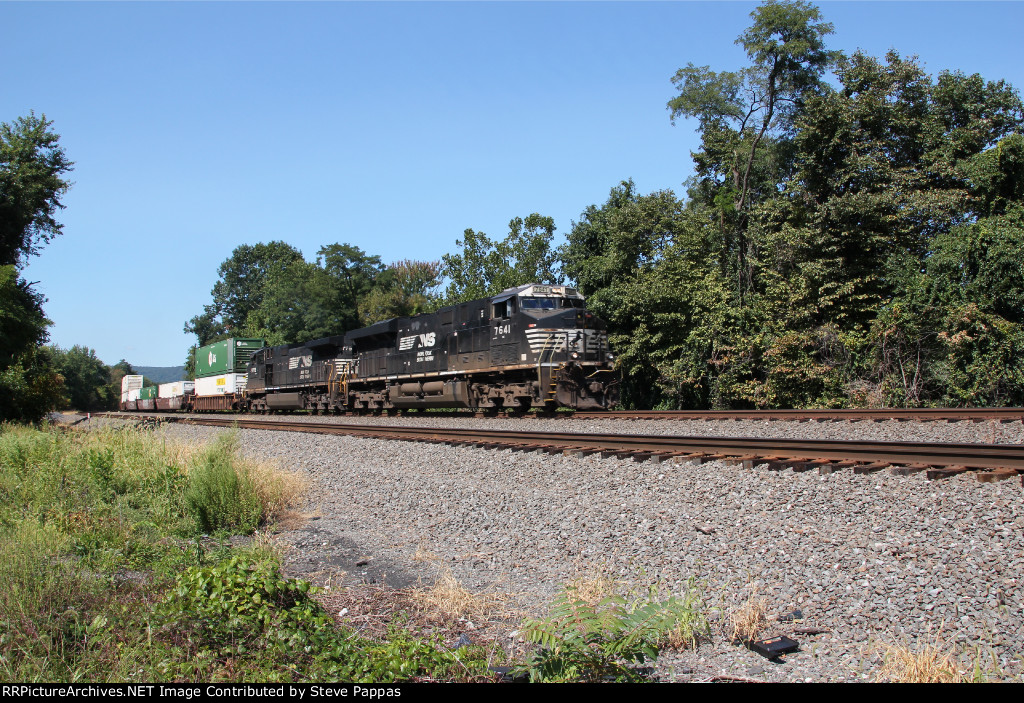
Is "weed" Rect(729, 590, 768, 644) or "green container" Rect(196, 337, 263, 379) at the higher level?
"green container" Rect(196, 337, 263, 379)

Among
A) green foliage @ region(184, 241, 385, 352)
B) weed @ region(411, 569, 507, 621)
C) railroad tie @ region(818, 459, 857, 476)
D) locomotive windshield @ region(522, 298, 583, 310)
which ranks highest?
green foliage @ region(184, 241, 385, 352)

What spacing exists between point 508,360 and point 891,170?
45.4 feet

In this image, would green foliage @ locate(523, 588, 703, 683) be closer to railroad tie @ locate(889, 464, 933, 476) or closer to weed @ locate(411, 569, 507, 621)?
weed @ locate(411, 569, 507, 621)

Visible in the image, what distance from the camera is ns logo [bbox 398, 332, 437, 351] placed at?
2316 cm

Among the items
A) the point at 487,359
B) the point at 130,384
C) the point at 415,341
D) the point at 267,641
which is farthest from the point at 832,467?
the point at 130,384

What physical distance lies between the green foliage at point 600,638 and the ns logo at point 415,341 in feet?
61.6

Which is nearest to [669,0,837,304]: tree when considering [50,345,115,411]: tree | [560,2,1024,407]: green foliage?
[560,2,1024,407]: green foliage

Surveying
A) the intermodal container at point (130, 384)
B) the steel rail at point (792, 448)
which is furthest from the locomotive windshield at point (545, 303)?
the intermodal container at point (130, 384)

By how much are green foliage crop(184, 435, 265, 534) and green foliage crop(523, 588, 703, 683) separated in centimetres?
464

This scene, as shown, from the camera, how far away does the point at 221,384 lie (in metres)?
40.7

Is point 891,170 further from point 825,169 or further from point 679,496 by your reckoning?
point 679,496

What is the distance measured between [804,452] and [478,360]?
12.8m

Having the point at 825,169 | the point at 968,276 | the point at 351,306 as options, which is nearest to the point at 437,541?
the point at 968,276

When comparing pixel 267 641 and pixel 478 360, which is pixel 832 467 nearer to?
pixel 267 641
